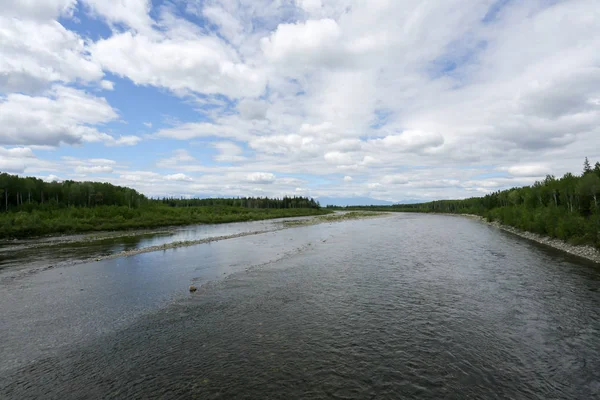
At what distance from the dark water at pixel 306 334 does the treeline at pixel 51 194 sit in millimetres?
71816

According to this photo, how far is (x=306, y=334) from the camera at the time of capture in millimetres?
12344

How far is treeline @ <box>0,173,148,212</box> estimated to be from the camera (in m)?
73.1

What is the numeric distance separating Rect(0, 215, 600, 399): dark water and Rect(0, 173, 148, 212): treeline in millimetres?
71816

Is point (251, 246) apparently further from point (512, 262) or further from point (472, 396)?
point (472, 396)

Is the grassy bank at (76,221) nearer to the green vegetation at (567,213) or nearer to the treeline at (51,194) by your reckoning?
the treeline at (51,194)

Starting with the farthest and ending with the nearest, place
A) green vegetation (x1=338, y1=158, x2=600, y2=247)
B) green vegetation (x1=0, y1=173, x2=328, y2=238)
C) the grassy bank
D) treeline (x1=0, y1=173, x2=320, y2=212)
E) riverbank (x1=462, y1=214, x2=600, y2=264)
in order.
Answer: treeline (x1=0, y1=173, x2=320, y2=212), green vegetation (x1=0, y1=173, x2=328, y2=238), the grassy bank, green vegetation (x1=338, y1=158, x2=600, y2=247), riverbank (x1=462, y1=214, x2=600, y2=264)

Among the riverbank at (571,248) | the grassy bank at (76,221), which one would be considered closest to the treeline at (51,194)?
the grassy bank at (76,221)

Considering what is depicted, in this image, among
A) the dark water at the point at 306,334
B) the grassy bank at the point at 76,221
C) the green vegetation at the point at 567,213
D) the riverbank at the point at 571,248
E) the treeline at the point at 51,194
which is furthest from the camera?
the treeline at the point at 51,194

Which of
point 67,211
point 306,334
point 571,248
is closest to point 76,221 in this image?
point 67,211

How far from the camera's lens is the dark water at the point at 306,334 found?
350 inches

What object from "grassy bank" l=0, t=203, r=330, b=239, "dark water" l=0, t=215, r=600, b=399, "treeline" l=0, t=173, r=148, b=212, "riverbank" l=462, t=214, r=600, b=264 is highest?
"treeline" l=0, t=173, r=148, b=212

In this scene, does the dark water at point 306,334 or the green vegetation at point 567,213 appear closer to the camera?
the dark water at point 306,334

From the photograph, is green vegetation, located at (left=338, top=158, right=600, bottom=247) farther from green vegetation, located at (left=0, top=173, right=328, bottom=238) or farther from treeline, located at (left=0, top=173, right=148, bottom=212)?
treeline, located at (left=0, top=173, right=148, bottom=212)

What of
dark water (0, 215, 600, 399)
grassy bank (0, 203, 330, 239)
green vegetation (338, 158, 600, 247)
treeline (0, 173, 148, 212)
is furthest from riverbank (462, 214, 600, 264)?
treeline (0, 173, 148, 212)
